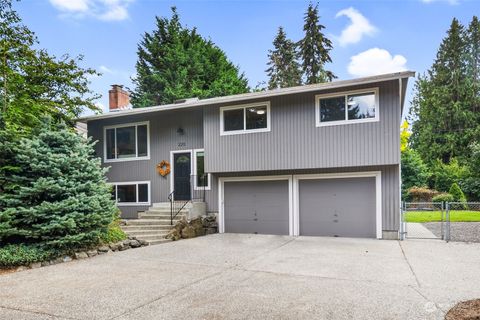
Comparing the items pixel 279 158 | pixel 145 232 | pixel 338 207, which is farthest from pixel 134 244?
pixel 338 207

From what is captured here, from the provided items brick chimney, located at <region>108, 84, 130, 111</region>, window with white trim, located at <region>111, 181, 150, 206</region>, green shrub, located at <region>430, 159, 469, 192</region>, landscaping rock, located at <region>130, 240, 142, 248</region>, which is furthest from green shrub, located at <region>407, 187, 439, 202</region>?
brick chimney, located at <region>108, 84, 130, 111</region>

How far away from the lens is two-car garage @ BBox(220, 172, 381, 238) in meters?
10.7

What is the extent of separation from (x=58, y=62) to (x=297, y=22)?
70.8 ft

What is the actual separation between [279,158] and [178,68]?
1735cm

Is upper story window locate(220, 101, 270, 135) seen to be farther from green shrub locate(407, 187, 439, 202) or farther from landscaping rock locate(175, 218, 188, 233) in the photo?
green shrub locate(407, 187, 439, 202)

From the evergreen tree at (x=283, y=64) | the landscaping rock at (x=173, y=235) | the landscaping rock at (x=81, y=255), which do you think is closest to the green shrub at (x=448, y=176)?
the evergreen tree at (x=283, y=64)

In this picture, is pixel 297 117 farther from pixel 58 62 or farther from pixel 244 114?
pixel 58 62

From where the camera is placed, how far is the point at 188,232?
11406 millimetres

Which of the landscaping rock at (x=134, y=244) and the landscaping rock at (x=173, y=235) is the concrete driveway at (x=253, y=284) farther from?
the landscaping rock at (x=173, y=235)

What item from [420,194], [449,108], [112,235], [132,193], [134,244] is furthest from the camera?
[449,108]

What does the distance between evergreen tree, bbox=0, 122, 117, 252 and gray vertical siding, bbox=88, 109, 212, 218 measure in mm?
4796

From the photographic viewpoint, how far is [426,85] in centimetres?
3294

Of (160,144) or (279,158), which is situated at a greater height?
(160,144)

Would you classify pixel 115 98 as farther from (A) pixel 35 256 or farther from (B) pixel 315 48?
(B) pixel 315 48
